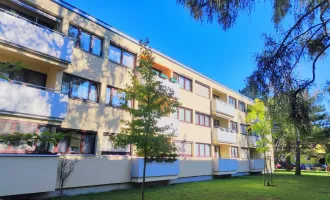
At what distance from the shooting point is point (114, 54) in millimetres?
17359

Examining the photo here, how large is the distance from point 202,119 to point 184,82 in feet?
15.1

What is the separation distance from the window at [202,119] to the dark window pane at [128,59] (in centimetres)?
961

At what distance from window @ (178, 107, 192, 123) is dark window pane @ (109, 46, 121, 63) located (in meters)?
7.96

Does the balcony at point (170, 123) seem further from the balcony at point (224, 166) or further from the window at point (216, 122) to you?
the window at point (216, 122)

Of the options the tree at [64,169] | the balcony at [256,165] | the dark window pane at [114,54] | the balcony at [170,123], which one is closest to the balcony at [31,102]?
the tree at [64,169]

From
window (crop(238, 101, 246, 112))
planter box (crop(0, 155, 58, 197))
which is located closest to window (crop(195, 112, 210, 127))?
window (crop(238, 101, 246, 112))

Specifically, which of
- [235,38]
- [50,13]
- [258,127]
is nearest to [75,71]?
[50,13]

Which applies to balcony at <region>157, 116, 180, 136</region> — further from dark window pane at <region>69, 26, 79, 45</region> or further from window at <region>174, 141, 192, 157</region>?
dark window pane at <region>69, 26, 79, 45</region>

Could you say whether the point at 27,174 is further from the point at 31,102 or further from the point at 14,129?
the point at 31,102

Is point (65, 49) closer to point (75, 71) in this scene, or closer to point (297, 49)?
point (75, 71)

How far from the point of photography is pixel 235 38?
6555 millimetres

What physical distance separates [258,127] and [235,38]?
55.9 ft

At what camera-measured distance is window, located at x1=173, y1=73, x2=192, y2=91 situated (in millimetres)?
23334

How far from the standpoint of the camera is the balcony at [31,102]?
10.3 m
